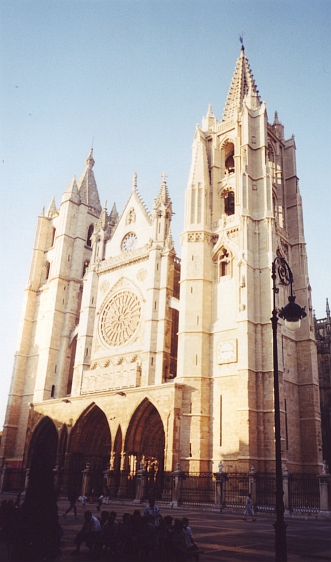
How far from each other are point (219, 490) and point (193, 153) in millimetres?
22029

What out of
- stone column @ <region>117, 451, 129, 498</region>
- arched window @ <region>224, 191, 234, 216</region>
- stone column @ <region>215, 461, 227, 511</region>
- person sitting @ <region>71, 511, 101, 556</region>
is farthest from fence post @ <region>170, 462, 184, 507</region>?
arched window @ <region>224, 191, 234, 216</region>

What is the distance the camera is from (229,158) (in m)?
35.3

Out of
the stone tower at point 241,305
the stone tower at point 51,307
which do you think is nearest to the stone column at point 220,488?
the stone tower at point 241,305

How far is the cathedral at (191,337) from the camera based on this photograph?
25.6 m

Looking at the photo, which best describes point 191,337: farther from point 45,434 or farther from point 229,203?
point 45,434

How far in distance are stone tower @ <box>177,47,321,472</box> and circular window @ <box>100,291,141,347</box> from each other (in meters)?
5.35

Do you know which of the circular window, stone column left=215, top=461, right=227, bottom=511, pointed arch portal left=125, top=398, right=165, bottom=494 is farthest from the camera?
the circular window

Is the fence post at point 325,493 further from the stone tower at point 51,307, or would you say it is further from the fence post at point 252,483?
the stone tower at point 51,307

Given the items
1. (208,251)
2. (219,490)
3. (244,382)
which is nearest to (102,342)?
(208,251)

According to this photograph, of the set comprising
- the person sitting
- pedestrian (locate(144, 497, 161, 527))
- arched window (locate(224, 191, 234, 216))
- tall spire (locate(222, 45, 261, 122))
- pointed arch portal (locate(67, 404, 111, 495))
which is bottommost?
the person sitting

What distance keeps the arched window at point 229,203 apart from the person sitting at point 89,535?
25988mm

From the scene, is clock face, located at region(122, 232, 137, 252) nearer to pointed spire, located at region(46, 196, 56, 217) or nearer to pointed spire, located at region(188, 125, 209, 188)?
pointed spire, located at region(188, 125, 209, 188)

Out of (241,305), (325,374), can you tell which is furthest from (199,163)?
(325,374)

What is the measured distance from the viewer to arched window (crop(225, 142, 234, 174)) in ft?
113
